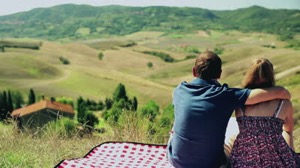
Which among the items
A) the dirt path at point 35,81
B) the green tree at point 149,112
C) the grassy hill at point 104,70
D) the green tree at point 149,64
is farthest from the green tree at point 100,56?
the green tree at point 149,112

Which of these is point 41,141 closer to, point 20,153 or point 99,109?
point 20,153

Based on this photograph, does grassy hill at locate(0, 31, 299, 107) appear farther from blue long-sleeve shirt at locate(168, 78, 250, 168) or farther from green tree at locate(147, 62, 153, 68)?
blue long-sleeve shirt at locate(168, 78, 250, 168)

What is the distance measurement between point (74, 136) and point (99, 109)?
89.6 m

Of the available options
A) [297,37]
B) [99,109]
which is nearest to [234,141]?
[99,109]

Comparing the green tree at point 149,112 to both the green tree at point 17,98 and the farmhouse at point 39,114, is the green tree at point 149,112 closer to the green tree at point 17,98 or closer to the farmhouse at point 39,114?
the farmhouse at point 39,114

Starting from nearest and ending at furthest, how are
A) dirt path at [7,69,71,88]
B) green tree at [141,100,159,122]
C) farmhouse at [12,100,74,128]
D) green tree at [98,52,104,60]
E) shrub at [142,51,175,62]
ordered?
1. green tree at [141,100,159,122]
2. farmhouse at [12,100,74,128]
3. dirt path at [7,69,71,88]
4. green tree at [98,52,104,60]
5. shrub at [142,51,175,62]

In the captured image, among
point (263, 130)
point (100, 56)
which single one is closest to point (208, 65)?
point (263, 130)

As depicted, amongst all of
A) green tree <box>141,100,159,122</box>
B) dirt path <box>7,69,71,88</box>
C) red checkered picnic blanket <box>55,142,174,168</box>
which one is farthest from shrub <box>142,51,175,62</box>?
red checkered picnic blanket <box>55,142,174,168</box>

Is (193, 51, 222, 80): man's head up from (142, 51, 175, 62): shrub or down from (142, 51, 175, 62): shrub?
up

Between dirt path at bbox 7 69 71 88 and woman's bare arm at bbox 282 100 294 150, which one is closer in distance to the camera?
woman's bare arm at bbox 282 100 294 150

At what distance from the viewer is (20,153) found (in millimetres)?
5969

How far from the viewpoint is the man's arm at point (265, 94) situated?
419cm

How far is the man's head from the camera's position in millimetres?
4301

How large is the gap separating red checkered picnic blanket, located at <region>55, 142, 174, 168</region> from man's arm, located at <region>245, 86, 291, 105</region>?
3.93ft
